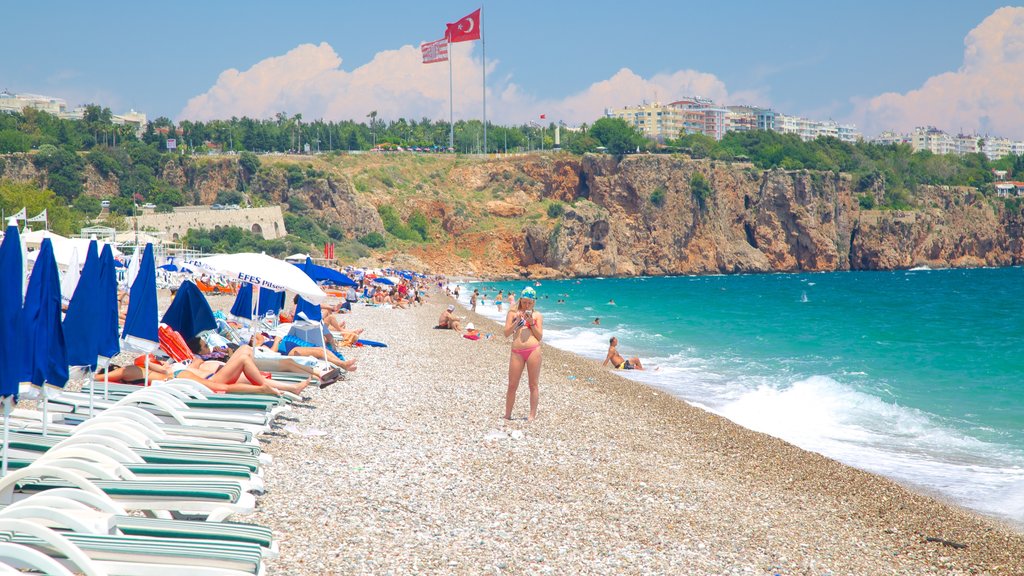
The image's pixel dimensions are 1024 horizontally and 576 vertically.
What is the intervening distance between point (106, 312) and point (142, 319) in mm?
1822

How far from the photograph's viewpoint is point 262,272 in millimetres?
12695

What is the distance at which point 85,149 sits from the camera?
3524 inches

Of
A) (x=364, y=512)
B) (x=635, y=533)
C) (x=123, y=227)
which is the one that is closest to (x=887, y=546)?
(x=635, y=533)

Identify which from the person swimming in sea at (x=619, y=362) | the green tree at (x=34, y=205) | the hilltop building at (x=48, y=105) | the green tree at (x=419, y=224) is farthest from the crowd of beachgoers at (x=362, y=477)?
the hilltop building at (x=48, y=105)

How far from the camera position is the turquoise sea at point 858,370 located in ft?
38.4

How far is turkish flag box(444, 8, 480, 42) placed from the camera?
239 feet

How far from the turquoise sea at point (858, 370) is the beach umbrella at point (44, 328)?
8.60 m

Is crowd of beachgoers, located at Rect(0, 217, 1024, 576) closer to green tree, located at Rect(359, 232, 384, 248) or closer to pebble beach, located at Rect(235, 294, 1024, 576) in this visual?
pebble beach, located at Rect(235, 294, 1024, 576)

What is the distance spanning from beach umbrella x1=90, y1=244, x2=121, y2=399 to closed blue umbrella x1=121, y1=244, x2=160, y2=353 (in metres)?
1.22


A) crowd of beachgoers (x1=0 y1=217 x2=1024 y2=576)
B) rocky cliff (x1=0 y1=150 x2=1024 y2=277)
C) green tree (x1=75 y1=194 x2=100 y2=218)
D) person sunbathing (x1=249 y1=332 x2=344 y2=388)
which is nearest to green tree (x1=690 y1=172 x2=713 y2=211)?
rocky cliff (x1=0 y1=150 x2=1024 y2=277)

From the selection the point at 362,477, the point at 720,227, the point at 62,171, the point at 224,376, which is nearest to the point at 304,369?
the point at 224,376

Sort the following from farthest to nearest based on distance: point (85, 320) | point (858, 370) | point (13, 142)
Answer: point (13, 142) → point (858, 370) → point (85, 320)

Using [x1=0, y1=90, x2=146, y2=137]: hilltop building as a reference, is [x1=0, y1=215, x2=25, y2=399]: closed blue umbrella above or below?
below

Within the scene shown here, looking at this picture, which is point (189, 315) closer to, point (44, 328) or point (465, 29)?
point (44, 328)
